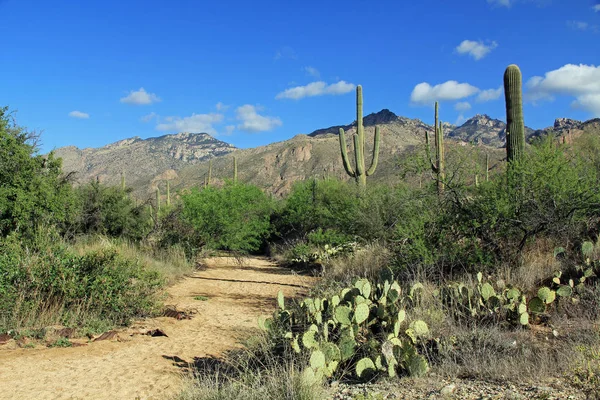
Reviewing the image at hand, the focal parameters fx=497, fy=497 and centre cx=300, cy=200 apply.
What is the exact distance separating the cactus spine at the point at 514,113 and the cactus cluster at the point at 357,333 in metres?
5.69

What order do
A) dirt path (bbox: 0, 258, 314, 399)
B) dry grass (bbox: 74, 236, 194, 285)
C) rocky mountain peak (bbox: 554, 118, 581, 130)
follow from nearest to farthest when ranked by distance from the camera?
dirt path (bbox: 0, 258, 314, 399)
dry grass (bbox: 74, 236, 194, 285)
rocky mountain peak (bbox: 554, 118, 581, 130)

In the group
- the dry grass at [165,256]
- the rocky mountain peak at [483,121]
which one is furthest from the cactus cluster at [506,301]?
the rocky mountain peak at [483,121]

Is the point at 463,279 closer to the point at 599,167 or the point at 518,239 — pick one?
the point at 518,239

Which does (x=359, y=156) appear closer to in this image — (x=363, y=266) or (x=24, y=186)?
(x=363, y=266)

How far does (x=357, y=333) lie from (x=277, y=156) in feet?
280

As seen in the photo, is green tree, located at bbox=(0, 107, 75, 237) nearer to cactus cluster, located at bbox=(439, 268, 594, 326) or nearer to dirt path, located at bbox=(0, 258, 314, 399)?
dirt path, located at bbox=(0, 258, 314, 399)

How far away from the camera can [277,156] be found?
3580 inches

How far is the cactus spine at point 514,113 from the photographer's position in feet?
36.6

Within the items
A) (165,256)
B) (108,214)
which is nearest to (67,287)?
(165,256)

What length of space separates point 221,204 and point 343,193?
586 cm

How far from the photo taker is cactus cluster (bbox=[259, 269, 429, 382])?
Answer: 523 centimetres

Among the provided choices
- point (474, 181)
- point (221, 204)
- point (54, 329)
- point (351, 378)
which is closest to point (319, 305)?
point (351, 378)

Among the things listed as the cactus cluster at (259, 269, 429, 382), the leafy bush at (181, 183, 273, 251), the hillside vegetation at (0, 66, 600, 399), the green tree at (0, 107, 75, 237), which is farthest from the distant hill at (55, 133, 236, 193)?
the cactus cluster at (259, 269, 429, 382)

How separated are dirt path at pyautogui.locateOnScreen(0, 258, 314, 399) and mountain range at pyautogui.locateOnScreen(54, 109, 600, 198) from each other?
102 ft
